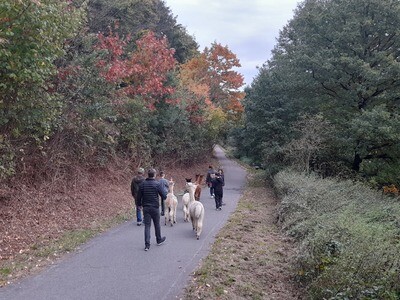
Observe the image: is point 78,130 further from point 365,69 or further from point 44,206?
point 365,69

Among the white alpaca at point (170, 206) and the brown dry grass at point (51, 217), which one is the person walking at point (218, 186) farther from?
the white alpaca at point (170, 206)

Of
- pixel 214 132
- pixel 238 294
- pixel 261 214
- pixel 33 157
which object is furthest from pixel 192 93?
pixel 238 294

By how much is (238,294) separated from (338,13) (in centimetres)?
2297

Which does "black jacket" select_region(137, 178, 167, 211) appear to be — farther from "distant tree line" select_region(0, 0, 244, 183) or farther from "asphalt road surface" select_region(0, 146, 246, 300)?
"distant tree line" select_region(0, 0, 244, 183)

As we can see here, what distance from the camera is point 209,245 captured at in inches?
397

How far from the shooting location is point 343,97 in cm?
2573

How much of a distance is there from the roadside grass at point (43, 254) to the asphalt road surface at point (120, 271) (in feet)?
0.90

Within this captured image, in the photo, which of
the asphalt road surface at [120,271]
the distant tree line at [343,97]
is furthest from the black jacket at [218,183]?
the distant tree line at [343,97]

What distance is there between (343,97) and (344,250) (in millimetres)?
20387

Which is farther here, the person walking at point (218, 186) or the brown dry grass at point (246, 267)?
the person walking at point (218, 186)

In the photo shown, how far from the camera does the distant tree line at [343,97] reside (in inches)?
901

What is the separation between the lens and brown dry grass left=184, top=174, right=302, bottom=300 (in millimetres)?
6953

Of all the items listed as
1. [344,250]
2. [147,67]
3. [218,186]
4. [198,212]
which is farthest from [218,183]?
[344,250]

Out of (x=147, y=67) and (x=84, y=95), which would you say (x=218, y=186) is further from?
(x=147, y=67)
